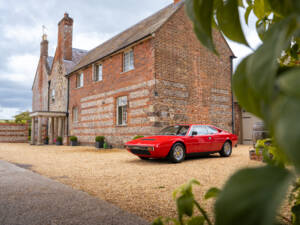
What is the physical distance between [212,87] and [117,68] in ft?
20.0

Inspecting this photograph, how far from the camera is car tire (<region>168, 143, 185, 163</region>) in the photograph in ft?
26.0

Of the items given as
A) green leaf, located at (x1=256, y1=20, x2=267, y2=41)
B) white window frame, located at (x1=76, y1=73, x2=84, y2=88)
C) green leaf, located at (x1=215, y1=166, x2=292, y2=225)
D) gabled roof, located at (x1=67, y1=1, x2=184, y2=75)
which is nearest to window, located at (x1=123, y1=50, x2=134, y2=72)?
gabled roof, located at (x1=67, y1=1, x2=184, y2=75)

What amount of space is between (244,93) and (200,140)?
857 centimetres

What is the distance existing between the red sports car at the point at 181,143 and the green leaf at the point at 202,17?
284 inches

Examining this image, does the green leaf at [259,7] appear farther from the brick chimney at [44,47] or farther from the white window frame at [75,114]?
the brick chimney at [44,47]

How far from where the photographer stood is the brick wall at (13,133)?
82.9ft

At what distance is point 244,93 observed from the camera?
42cm

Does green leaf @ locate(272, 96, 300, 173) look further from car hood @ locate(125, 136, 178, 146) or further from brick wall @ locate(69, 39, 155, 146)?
brick wall @ locate(69, 39, 155, 146)

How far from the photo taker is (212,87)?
15.8 meters

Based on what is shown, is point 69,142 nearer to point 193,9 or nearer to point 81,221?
point 81,221

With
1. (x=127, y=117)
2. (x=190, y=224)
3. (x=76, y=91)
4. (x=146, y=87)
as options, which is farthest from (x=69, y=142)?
(x=190, y=224)

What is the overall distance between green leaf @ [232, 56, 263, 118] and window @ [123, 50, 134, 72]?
47.0ft

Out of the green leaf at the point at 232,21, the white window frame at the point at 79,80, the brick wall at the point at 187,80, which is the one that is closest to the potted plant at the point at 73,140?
the white window frame at the point at 79,80

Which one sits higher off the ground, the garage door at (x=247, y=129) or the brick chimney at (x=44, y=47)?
the brick chimney at (x=44, y=47)
